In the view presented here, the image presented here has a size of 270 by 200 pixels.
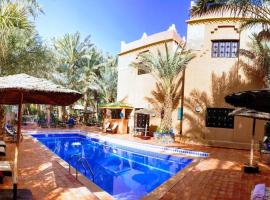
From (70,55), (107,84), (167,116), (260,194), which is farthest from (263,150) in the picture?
(70,55)

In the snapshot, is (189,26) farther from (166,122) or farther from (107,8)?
(107,8)

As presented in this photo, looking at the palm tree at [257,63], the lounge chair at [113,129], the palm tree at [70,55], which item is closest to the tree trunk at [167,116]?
the palm tree at [257,63]

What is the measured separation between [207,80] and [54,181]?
13522 millimetres

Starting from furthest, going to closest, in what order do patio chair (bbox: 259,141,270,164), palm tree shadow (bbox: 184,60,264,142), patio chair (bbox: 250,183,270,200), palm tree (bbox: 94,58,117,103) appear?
1. palm tree (bbox: 94,58,117,103)
2. palm tree shadow (bbox: 184,60,264,142)
3. patio chair (bbox: 259,141,270,164)
4. patio chair (bbox: 250,183,270,200)

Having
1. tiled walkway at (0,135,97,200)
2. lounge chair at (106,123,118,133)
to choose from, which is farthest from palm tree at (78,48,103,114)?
tiled walkway at (0,135,97,200)

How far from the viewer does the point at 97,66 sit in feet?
100

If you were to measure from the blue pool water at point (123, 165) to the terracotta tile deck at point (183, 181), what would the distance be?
57.3 inches

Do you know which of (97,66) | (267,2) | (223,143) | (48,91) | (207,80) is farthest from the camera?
(97,66)

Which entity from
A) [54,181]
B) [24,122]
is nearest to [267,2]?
[54,181]

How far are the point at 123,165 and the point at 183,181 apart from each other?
5113 mm

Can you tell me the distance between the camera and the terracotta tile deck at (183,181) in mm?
6768

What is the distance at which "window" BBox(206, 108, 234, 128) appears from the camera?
17859 mm

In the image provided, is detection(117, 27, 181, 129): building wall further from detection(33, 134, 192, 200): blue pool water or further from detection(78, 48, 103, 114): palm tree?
detection(33, 134, 192, 200): blue pool water

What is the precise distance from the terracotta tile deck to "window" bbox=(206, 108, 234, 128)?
256 inches
